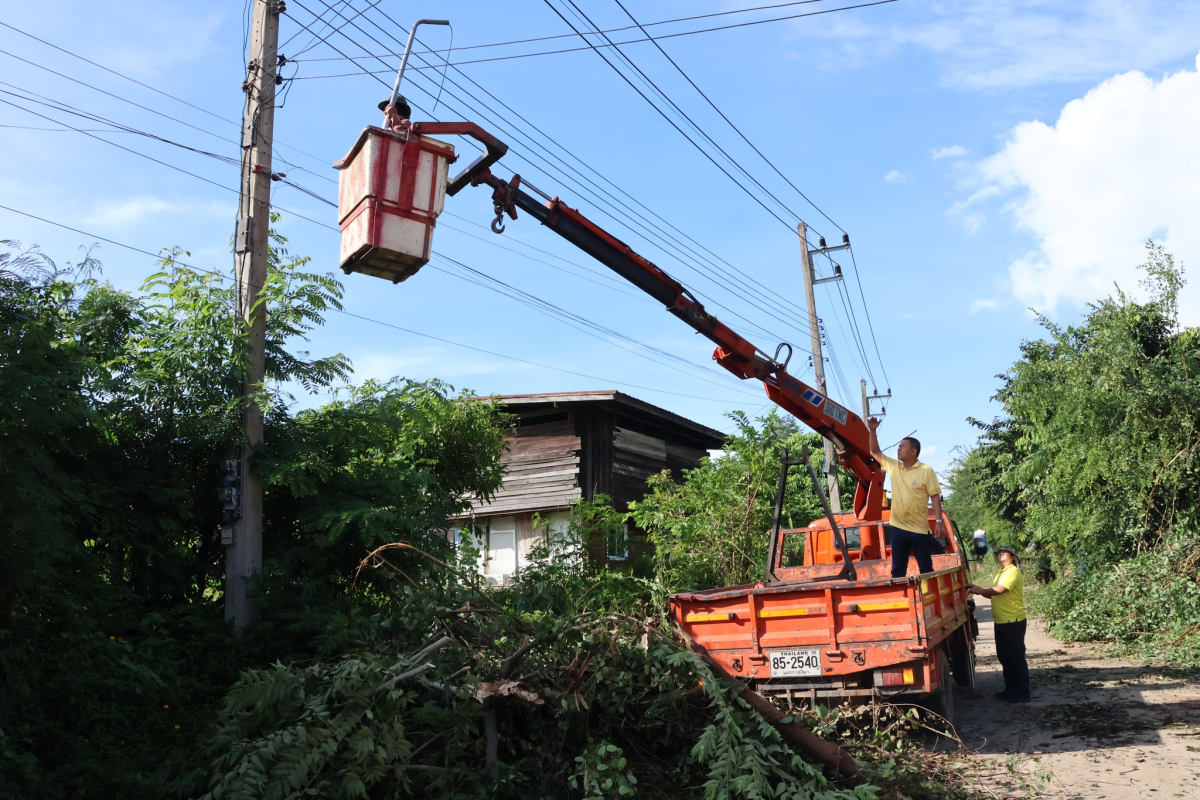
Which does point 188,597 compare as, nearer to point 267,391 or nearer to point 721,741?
point 267,391

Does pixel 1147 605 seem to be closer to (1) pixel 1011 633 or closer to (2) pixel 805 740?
(1) pixel 1011 633

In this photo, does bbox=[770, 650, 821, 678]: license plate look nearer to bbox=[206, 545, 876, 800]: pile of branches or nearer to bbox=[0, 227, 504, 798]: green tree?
bbox=[206, 545, 876, 800]: pile of branches

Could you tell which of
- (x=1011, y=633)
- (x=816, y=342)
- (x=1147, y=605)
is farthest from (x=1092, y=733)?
(x=816, y=342)

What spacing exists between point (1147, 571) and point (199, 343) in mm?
15161

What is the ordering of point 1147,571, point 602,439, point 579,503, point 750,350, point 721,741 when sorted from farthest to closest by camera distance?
point 602,439, point 1147,571, point 579,503, point 750,350, point 721,741

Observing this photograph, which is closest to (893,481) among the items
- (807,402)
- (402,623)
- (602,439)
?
(807,402)

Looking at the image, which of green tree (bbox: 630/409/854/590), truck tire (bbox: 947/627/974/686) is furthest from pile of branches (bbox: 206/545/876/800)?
green tree (bbox: 630/409/854/590)

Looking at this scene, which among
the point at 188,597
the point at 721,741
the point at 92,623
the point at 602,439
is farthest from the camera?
the point at 602,439

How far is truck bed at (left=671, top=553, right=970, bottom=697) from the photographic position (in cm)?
746

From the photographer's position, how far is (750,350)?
36.9 feet

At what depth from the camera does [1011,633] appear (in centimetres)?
1002

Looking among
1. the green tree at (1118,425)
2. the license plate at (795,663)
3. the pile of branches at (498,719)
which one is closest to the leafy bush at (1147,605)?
the green tree at (1118,425)

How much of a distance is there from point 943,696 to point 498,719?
4.38m

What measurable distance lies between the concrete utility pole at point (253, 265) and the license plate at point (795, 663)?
4.60 metres
